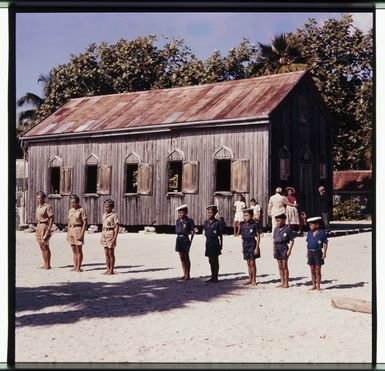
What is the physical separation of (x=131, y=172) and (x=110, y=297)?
35.9ft

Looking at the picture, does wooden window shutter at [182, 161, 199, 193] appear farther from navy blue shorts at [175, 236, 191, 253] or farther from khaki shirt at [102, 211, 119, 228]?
navy blue shorts at [175, 236, 191, 253]

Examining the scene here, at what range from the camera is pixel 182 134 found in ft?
66.1

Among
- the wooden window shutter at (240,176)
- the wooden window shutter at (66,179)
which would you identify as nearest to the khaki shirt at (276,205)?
the wooden window shutter at (240,176)

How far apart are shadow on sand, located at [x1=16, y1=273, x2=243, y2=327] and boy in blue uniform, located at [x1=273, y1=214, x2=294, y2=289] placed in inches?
34.2

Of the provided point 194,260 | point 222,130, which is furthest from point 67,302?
point 222,130

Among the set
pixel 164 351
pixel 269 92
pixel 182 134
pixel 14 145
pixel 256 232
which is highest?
pixel 269 92

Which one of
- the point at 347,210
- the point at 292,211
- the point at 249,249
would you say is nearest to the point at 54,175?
the point at 292,211

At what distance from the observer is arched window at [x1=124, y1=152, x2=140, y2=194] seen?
797 inches

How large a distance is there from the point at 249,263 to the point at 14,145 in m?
5.12

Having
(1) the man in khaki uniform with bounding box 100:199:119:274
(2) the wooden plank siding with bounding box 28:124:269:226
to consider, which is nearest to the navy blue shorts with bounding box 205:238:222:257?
(1) the man in khaki uniform with bounding box 100:199:119:274

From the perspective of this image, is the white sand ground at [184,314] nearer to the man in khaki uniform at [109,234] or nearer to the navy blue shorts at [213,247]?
the man in khaki uniform at [109,234]

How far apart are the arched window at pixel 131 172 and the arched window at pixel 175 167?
1168mm
